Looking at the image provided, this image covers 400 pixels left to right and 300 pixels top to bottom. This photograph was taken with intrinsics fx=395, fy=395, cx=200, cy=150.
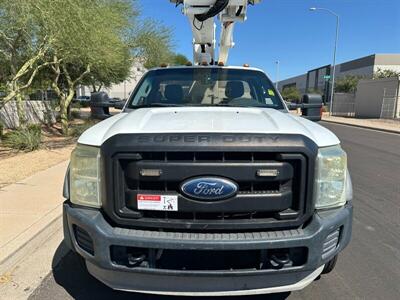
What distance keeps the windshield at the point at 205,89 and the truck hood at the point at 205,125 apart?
729mm

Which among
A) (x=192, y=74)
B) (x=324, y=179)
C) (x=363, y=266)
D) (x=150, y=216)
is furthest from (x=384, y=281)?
(x=192, y=74)

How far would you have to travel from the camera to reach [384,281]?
11.8 feet

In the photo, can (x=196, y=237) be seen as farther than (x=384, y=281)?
No

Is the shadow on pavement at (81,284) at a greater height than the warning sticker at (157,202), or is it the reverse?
the warning sticker at (157,202)

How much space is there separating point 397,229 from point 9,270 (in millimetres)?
4497

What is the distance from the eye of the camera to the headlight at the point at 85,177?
106 inches

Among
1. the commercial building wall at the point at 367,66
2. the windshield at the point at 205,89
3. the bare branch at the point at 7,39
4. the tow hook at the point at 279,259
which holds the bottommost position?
the tow hook at the point at 279,259

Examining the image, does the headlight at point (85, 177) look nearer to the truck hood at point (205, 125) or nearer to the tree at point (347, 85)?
the truck hood at point (205, 125)

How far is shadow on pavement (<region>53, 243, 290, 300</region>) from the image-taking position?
10.6 feet

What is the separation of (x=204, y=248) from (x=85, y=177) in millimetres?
956

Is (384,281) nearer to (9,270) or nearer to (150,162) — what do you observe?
(150,162)

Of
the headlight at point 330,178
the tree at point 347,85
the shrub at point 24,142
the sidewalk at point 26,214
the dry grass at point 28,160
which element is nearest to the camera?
the headlight at point 330,178

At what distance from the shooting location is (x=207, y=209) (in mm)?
2533

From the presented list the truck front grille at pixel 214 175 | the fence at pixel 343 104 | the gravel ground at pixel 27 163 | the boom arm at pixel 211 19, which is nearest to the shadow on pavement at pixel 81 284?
the truck front grille at pixel 214 175
